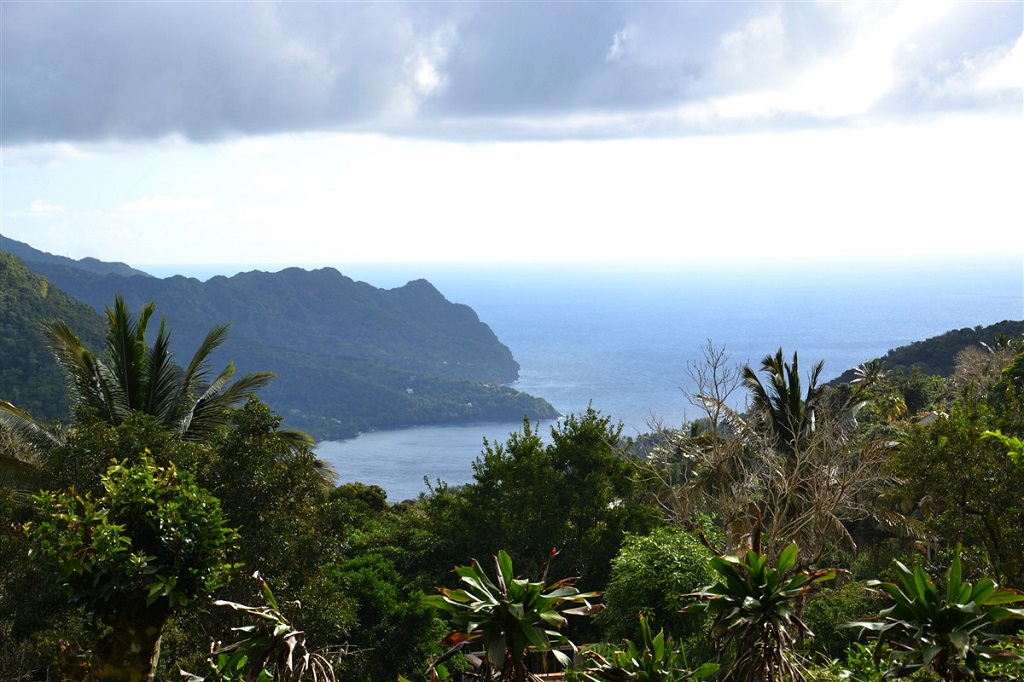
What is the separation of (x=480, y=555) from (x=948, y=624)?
14505mm

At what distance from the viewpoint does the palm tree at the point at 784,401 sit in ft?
58.8

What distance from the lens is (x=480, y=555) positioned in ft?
62.3

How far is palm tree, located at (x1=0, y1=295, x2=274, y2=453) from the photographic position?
14258 millimetres

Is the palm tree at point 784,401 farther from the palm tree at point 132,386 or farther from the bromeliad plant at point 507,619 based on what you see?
the bromeliad plant at point 507,619

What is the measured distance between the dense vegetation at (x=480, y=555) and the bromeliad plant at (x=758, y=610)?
0.6 inches

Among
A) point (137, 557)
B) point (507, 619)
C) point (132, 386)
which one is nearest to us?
point (507, 619)

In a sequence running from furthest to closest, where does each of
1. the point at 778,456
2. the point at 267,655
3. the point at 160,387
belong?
the point at 778,456, the point at 160,387, the point at 267,655

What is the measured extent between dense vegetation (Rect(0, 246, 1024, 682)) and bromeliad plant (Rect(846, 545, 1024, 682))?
0.05 ft

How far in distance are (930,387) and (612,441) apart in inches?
966

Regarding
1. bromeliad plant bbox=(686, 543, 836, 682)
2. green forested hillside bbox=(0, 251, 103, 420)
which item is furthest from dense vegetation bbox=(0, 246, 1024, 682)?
green forested hillside bbox=(0, 251, 103, 420)

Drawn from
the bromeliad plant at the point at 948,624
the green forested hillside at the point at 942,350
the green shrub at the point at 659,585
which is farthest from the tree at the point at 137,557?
the green forested hillside at the point at 942,350

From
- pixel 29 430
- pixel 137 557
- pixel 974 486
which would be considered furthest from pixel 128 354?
pixel 974 486

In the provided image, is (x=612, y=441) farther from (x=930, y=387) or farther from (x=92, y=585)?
(x=930, y=387)

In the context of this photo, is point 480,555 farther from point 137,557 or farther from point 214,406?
point 137,557
